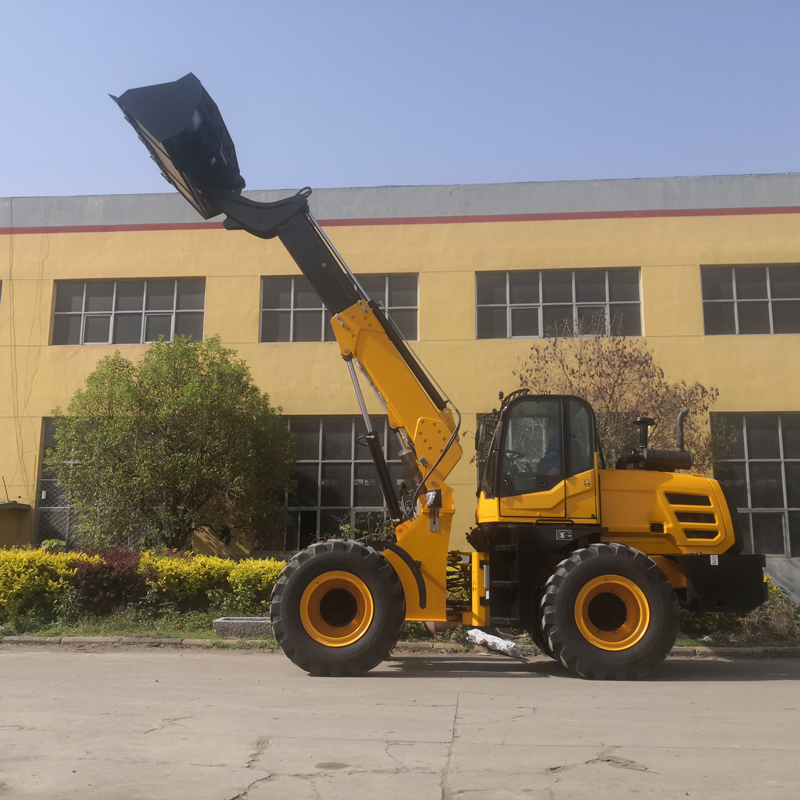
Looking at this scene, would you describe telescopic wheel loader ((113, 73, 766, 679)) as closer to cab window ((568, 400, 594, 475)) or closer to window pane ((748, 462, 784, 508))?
cab window ((568, 400, 594, 475))

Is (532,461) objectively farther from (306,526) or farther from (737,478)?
(737,478)

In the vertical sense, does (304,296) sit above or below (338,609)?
above

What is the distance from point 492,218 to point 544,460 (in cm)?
1078

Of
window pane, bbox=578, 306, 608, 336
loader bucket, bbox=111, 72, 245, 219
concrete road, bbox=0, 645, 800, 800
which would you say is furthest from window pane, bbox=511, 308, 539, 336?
concrete road, bbox=0, 645, 800, 800

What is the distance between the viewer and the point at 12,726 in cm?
649

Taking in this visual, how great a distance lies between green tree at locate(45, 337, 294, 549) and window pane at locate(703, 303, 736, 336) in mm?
10157

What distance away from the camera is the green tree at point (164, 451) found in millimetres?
16156

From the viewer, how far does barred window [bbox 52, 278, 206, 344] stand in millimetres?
19797

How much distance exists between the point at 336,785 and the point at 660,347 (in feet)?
49.9

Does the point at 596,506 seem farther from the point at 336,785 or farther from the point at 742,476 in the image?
the point at 742,476

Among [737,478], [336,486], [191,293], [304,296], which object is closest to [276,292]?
[304,296]

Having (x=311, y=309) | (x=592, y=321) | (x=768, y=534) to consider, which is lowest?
(x=768, y=534)

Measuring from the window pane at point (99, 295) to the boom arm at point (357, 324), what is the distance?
1022cm

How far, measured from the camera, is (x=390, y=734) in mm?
6309
